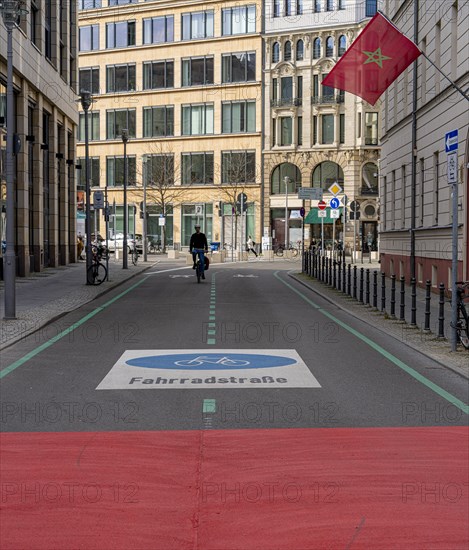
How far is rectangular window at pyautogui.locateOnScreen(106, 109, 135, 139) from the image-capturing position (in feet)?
267

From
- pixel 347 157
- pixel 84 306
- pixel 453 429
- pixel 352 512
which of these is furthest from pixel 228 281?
pixel 347 157

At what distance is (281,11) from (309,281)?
47.4m

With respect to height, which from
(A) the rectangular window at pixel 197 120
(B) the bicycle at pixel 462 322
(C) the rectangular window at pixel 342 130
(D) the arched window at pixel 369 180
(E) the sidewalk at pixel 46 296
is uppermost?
(A) the rectangular window at pixel 197 120

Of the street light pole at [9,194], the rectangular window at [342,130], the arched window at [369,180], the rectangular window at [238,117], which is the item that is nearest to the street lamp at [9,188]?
the street light pole at [9,194]

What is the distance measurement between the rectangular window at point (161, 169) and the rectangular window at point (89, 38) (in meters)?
12.7

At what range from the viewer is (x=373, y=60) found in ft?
70.0

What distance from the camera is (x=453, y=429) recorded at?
7605 millimetres

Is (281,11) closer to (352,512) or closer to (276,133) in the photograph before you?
(276,133)

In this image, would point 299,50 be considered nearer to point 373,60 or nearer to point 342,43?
point 342,43

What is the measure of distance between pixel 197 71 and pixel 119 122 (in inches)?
349

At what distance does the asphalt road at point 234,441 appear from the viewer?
16.3 feet

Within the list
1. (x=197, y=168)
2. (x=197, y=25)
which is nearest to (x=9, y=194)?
(x=197, y=168)

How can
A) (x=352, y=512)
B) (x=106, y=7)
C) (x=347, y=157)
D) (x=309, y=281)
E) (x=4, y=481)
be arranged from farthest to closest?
A: (x=106, y=7) → (x=347, y=157) → (x=309, y=281) → (x=4, y=481) → (x=352, y=512)

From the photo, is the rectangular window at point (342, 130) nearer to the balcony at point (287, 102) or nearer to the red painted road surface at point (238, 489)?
the balcony at point (287, 102)
